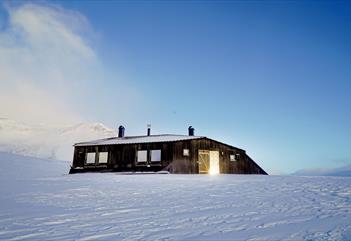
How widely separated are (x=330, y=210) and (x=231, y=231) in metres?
3.03

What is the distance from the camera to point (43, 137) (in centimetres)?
11175

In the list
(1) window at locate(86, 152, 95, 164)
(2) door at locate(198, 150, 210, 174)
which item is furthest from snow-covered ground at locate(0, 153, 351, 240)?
(1) window at locate(86, 152, 95, 164)

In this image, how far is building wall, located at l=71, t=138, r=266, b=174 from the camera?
2675cm

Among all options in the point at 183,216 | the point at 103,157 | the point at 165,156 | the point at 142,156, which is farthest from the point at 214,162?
the point at 183,216

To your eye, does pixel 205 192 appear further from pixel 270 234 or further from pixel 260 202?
pixel 270 234

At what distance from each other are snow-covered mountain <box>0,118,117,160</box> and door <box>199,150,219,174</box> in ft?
216

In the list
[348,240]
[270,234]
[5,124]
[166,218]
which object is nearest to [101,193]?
[166,218]

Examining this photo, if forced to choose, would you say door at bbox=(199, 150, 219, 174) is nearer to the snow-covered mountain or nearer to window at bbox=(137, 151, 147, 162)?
window at bbox=(137, 151, 147, 162)

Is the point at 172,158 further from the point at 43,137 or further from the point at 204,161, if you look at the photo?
the point at 43,137

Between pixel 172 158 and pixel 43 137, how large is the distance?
323 feet

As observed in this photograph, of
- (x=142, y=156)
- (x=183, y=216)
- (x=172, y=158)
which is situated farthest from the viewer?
(x=142, y=156)

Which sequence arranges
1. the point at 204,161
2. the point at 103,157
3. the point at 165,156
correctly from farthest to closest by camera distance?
the point at 103,157 → the point at 204,161 → the point at 165,156

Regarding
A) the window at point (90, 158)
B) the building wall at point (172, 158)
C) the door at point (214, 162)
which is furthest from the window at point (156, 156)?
the window at point (90, 158)

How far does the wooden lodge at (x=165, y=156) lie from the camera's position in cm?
2689
